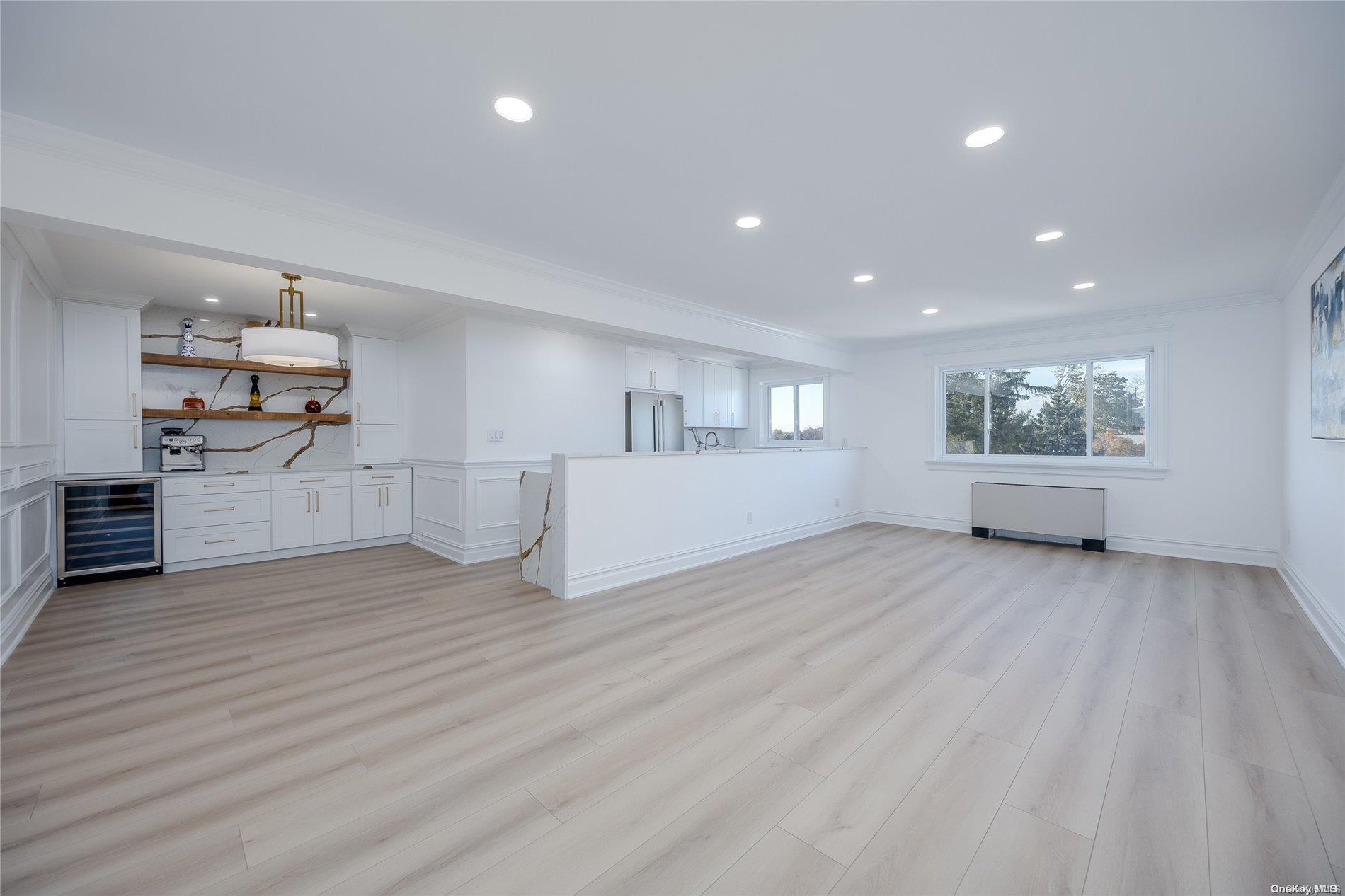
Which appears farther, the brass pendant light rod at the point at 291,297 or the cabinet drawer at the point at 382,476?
the cabinet drawer at the point at 382,476

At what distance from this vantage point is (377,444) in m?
6.03

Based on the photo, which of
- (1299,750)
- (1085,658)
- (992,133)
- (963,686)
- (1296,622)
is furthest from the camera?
(1296,622)

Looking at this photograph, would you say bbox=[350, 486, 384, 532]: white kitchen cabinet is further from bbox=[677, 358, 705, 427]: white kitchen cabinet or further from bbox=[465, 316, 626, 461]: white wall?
bbox=[677, 358, 705, 427]: white kitchen cabinet

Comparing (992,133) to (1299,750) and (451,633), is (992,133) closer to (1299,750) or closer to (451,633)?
(1299,750)

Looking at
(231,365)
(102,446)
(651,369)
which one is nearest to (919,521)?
Answer: (651,369)

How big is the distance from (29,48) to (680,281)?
138 inches

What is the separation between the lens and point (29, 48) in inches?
71.2

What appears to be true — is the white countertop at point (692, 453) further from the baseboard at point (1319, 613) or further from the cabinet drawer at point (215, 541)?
the baseboard at point (1319, 613)

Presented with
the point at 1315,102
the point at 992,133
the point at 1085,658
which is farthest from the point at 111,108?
the point at 1085,658

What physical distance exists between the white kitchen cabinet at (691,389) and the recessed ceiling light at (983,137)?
5285 millimetres

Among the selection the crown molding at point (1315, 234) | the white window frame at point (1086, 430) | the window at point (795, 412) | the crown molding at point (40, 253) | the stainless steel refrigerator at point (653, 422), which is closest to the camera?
the crown molding at point (1315, 234)

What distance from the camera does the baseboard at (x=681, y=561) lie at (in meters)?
4.10

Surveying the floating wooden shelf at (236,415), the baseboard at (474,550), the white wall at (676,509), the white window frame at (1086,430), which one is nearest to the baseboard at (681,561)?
the white wall at (676,509)

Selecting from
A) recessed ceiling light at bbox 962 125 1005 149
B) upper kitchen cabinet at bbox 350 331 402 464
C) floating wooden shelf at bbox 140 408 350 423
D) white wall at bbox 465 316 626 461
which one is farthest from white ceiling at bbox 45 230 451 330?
recessed ceiling light at bbox 962 125 1005 149
